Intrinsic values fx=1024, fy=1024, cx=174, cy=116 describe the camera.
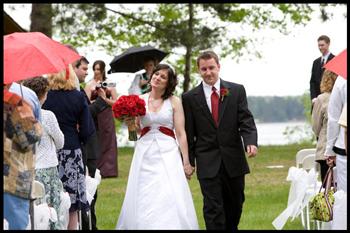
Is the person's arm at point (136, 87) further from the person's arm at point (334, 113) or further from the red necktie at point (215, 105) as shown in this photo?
the person's arm at point (334, 113)

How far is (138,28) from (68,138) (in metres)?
27.0

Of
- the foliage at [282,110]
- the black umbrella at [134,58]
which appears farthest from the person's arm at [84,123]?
the foliage at [282,110]

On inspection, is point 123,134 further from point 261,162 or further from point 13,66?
point 13,66

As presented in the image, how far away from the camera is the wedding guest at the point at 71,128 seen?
1059 cm

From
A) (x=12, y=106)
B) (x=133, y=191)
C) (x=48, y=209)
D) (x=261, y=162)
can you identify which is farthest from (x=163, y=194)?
(x=261, y=162)

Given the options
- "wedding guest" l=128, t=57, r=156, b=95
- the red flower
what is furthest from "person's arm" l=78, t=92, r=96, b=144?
"wedding guest" l=128, t=57, r=156, b=95

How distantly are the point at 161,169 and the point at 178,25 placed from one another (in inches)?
758

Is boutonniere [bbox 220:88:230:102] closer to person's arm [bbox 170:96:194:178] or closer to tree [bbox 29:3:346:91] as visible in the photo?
person's arm [bbox 170:96:194:178]

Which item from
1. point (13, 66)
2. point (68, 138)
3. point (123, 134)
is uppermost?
point (13, 66)

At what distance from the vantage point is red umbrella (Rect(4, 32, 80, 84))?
27.1 ft

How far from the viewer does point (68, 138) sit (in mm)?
10672

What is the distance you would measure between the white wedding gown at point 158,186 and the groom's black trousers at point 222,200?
38 centimetres

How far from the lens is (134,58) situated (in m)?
17.4

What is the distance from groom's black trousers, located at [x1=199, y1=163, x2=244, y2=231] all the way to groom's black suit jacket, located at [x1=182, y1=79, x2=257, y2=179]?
87 mm
